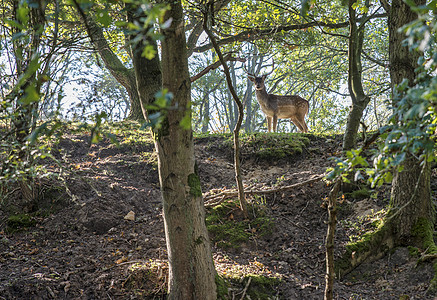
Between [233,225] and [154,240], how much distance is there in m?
1.17

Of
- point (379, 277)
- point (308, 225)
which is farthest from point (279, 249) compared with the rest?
point (379, 277)

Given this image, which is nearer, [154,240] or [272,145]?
[154,240]

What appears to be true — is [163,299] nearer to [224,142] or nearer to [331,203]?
[331,203]

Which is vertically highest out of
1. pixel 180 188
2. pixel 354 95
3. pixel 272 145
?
pixel 354 95

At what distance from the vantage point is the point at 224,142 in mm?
8117

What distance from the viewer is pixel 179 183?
3.19 meters

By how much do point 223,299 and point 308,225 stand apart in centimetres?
229

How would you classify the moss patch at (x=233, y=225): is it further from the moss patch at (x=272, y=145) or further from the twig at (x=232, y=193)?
the moss patch at (x=272, y=145)

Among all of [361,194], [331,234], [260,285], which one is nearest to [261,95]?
[361,194]

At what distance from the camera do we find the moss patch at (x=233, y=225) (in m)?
5.04

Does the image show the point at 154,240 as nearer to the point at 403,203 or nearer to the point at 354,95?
the point at 403,203

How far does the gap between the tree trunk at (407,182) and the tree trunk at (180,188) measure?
8.54 ft

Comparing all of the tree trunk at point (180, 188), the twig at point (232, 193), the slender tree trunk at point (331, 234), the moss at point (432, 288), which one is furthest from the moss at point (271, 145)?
the slender tree trunk at point (331, 234)

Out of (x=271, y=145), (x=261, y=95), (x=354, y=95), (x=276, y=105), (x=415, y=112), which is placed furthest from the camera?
(x=276, y=105)
